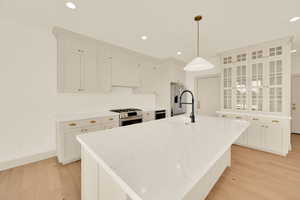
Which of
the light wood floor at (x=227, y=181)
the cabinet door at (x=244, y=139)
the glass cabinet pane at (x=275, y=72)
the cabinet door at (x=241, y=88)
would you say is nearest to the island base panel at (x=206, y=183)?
the light wood floor at (x=227, y=181)

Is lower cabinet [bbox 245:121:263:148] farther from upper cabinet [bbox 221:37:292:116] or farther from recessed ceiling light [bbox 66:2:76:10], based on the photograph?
recessed ceiling light [bbox 66:2:76:10]

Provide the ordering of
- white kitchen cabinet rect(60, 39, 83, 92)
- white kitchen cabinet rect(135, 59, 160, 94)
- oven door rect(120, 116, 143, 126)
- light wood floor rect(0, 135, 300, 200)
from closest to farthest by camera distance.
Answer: light wood floor rect(0, 135, 300, 200) → white kitchen cabinet rect(60, 39, 83, 92) → oven door rect(120, 116, 143, 126) → white kitchen cabinet rect(135, 59, 160, 94)

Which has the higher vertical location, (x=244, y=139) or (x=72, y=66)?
(x=72, y=66)

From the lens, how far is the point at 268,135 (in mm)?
2686

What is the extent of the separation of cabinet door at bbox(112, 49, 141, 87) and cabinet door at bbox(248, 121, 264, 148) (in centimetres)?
309

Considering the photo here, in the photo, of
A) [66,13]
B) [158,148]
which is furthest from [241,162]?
[66,13]

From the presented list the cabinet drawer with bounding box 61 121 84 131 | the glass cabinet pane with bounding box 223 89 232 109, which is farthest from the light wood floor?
the glass cabinet pane with bounding box 223 89 232 109

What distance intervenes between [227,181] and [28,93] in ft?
12.5

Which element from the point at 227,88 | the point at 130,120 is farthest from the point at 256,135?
the point at 130,120

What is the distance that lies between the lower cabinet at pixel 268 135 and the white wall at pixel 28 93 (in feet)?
13.7

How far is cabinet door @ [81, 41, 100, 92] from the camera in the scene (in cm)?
255

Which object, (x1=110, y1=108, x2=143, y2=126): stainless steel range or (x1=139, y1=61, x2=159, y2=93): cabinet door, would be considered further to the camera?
(x1=139, y1=61, x2=159, y2=93): cabinet door

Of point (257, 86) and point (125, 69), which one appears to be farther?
point (125, 69)

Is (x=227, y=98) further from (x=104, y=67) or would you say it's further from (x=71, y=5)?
(x=71, y=5)
